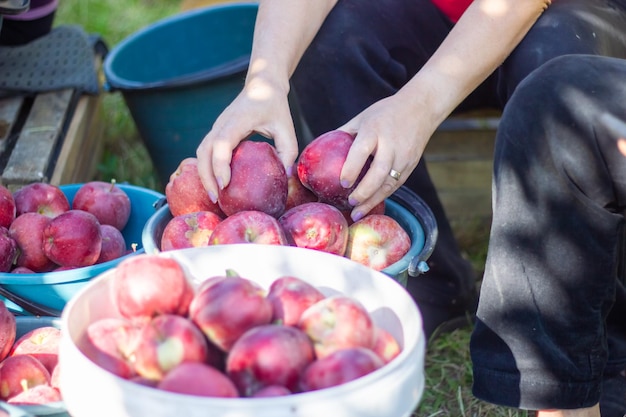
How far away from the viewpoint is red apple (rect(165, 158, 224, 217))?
150cm

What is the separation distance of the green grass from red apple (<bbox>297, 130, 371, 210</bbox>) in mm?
577

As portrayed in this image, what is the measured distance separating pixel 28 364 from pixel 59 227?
1.30 feet

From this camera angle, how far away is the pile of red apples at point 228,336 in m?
0.96

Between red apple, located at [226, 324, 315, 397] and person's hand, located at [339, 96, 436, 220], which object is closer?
red apple, located at [226, 324, 315, 397]

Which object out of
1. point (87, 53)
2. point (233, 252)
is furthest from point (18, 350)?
point (87, 53)

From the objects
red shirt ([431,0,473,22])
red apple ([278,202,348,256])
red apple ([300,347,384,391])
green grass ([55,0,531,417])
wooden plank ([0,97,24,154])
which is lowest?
green grass ([55,0,531,417])

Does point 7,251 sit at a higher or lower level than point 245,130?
lower

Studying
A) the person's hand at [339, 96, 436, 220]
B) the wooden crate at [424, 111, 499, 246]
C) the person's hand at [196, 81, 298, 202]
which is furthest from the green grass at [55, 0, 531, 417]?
the person's hand at [196, 81, 298, 202]

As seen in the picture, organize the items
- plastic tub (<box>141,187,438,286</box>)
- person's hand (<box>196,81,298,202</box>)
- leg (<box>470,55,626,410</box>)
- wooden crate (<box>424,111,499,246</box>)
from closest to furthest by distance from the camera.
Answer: leg (<box>470,55,626,410</box>), plastic tub (<box>141,187,438,286</box>), person's hand (<box>196,81,298,202</box>), wooden crate (<box>424,111,499,246</box>)

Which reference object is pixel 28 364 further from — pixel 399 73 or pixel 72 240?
pixel 399 73

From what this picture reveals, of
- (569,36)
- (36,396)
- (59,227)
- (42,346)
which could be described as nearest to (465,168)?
(569,36)

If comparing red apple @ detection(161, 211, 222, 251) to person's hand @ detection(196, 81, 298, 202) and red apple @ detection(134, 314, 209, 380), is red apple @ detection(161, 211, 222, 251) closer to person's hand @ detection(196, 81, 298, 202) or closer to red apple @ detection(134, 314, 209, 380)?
person's hand @ detection(196, 81, 298, 202)

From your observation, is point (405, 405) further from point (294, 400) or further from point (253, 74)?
point (253, 74)

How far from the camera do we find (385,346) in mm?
1050
